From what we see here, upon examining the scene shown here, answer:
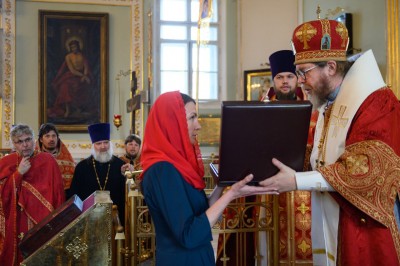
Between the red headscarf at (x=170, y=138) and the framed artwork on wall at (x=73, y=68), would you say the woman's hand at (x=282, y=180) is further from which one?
the framed artwork on wall at (x=73, y=68)

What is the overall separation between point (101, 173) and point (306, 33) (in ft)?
12.0

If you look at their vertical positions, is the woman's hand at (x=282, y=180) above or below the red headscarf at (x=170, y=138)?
below

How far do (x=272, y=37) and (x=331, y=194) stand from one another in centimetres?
911

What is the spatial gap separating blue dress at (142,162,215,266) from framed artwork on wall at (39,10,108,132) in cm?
898

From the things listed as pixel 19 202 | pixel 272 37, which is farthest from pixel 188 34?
pixel 19 202

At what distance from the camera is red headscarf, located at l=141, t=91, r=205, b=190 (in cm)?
216

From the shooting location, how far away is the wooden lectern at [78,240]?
96.0 inches

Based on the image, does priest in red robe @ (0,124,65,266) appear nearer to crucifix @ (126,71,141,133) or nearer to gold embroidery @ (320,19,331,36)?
gold embroidery @ (320,19,331,36)

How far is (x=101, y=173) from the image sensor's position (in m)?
5.65

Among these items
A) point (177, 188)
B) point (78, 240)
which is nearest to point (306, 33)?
point (177, 188)

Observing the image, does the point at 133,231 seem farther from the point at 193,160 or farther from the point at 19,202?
the point at 19,202

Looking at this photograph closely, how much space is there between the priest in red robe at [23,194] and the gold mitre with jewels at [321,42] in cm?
282

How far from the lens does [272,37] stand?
11117 millimetres

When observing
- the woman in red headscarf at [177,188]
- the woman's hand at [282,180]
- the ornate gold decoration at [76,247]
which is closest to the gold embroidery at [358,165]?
the woman's hand at [282,180]
